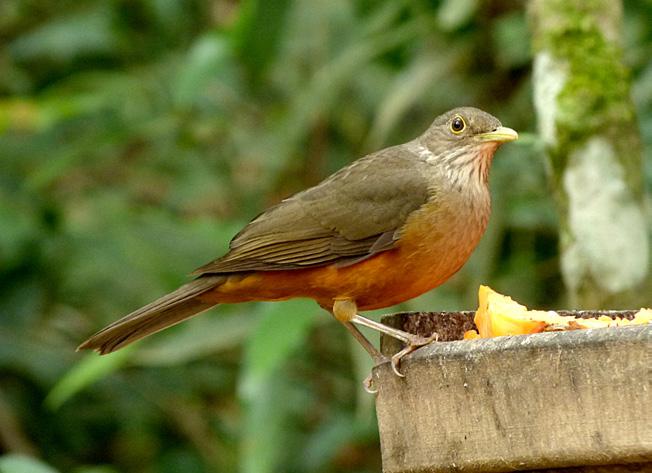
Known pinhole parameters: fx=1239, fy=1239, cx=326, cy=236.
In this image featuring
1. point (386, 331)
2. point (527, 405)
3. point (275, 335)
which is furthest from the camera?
point (275, 335)

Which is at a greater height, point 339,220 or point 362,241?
point 339,220

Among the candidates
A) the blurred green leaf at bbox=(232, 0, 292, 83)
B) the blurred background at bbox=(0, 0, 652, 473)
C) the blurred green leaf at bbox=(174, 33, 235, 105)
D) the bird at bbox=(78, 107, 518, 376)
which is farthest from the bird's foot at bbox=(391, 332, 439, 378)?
the blurred green leaf at bbox=(232, 0, 292, 83)

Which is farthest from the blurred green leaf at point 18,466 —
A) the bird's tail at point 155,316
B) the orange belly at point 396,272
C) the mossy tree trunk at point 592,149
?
the mossy tree trunk at point 592,149

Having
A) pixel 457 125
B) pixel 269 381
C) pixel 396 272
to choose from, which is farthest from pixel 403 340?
pixel 269 381

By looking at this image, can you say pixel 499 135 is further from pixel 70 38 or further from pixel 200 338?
pixel 70 38

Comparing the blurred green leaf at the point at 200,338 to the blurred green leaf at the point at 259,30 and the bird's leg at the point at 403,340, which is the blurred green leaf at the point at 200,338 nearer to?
the blurred green leaf at the point at 259,30

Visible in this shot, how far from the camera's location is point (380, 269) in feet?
15.4

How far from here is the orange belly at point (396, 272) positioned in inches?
183

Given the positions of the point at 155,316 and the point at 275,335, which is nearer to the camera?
the point at 155,316

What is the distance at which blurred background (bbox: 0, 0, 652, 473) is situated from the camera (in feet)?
23.1

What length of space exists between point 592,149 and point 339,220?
1039 millimetres

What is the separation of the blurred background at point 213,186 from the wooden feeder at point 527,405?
2.99 metres

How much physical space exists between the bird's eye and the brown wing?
21cm

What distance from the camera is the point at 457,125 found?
5301 mm
